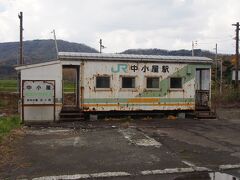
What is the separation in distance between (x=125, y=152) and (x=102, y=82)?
8013 mm

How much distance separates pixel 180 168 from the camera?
818 cm

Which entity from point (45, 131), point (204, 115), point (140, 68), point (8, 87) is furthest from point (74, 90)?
point (8, 87)

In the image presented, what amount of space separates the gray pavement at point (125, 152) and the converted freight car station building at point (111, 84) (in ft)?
6.77

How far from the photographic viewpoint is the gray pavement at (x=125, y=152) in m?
7.91

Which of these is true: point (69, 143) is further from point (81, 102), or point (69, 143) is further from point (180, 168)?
point (81, 102)

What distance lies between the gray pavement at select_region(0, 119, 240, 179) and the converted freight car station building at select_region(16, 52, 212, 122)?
6.77ft

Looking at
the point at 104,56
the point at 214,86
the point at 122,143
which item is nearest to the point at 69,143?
the point at 122,143

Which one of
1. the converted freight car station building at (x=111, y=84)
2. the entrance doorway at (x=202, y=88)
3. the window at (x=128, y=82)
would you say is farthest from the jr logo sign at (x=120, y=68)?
the entrance doorway at (x=202, y=88)

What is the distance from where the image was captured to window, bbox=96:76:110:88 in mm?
17453

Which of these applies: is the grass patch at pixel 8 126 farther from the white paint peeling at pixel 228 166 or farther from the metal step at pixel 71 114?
the white paint peeling at pixel 228 166

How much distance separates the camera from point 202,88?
20.2 metres

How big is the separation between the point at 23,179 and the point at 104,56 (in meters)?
10.8

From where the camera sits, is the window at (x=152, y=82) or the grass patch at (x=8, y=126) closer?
the grass patch at (x=8, y=126)

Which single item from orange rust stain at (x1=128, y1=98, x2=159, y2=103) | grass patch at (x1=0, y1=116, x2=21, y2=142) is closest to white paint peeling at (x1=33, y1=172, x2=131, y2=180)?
grass patch at (x1=0, y1=116, x2=21, y2=142)
